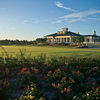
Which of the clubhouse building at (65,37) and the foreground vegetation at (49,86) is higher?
the clubhouse building at (65,37)

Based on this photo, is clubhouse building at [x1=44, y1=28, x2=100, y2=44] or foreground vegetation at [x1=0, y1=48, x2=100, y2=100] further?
clubhouse building at [x1=44, y1=28, x2=100, y2=44]

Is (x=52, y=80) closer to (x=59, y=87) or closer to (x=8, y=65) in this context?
(x=59, y=87)

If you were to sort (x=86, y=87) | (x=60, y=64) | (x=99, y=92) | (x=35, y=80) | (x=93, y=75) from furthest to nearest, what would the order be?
1. (x=60, y=64)
2. (x=93, y=75)
3. (x=35, y=80)
4. (x=86, y=87)
5. (x=99, y=92)

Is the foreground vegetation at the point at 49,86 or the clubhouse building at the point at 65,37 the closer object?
the foreground vegetation at the point at 49,86

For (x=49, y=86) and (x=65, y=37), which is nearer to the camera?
(x=49, y=86)

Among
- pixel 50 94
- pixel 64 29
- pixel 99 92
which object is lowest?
pixel 50 94

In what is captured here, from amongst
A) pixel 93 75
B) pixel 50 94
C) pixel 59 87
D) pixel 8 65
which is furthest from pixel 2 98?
pixel 93 75

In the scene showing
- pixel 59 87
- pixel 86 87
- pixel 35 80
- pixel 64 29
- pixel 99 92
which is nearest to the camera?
pixel 99 92

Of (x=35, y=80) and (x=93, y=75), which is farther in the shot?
(x=93, y=75)

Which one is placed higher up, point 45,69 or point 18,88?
point 45,69

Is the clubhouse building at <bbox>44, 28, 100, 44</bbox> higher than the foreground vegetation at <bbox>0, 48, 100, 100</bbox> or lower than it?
higher

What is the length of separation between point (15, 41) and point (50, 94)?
9091 centimetres

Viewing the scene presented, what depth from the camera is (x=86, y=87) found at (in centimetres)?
383

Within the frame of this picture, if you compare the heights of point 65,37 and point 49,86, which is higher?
point 65,37
